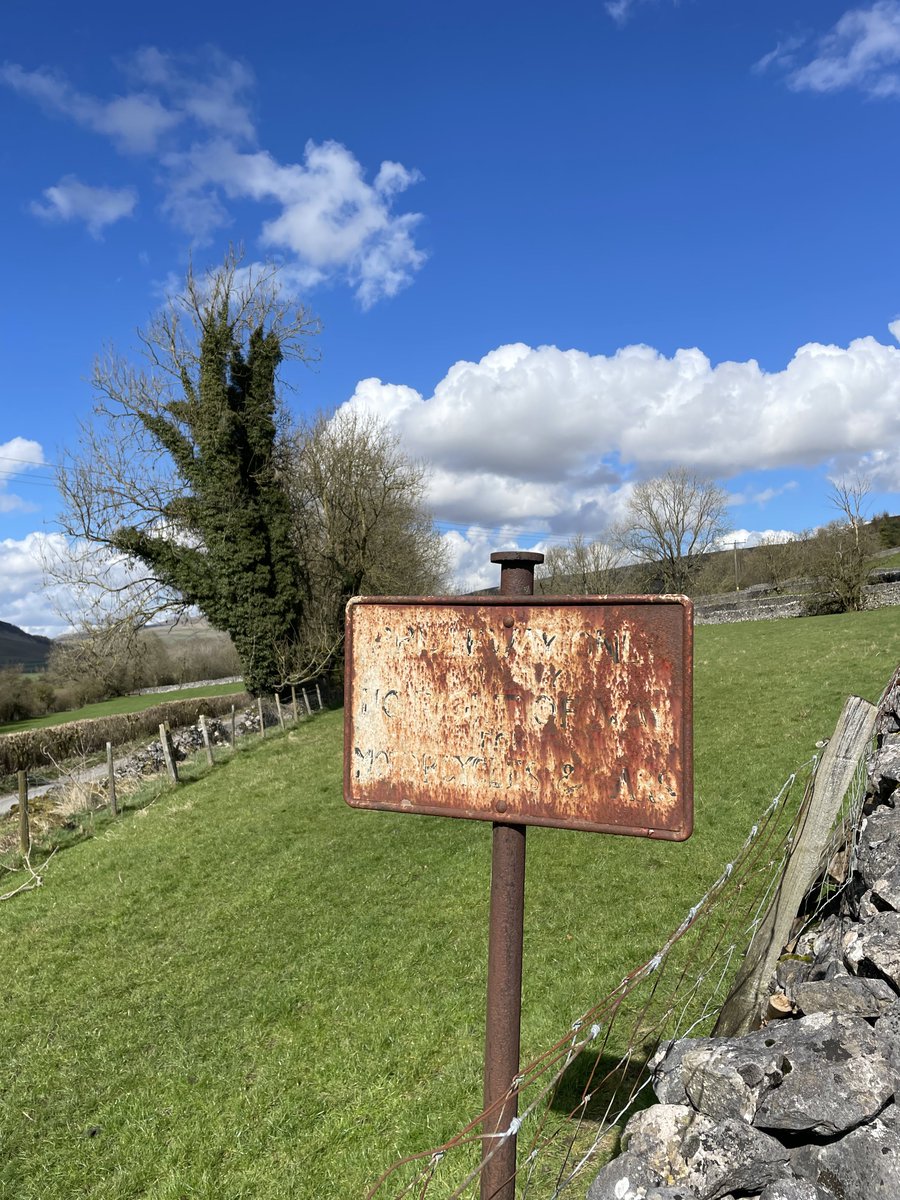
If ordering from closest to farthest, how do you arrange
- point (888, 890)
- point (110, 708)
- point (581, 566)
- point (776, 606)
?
point (888, 890)
point (776, 606)
point (110, 708)
point (581, 566)

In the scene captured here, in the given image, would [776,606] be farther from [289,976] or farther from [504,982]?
[504,982]

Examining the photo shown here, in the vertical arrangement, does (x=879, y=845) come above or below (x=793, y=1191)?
above

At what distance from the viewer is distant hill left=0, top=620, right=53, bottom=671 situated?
138375 millimetres

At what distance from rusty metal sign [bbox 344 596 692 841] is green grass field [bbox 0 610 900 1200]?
3.48 m

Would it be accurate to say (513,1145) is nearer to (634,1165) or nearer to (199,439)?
(634,1165)

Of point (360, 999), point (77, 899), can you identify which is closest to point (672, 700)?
point (360, 999)

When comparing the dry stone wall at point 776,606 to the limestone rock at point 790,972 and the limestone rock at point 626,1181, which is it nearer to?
the limestone rock at point 790,972

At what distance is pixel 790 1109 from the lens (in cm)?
229

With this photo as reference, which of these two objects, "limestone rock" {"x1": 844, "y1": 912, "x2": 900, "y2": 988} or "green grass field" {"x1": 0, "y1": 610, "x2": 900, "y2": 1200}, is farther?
"green grass field" {"x1": 0, "y1": 610, "x2": 900, "y2": 1200}

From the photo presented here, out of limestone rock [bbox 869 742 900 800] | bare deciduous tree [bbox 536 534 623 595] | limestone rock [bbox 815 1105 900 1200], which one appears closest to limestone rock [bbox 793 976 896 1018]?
limestone rock [bbox 815 1105 900 1200]

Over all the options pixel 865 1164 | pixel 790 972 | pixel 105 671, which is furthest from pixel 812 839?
pixel 105 671

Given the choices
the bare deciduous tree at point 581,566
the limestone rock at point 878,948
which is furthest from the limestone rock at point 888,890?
the bare deciduous tree at point 581,566

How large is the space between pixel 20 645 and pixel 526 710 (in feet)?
584

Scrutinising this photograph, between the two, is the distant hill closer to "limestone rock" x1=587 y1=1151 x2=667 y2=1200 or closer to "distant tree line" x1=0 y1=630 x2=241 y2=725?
"distant tree line" x1=0 y1=630 x2=241 y2=725
